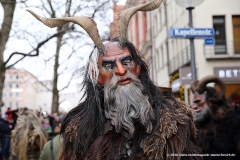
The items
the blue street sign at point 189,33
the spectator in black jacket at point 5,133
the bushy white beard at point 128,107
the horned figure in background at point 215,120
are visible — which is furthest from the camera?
the spectator in black jacket at point 5,133

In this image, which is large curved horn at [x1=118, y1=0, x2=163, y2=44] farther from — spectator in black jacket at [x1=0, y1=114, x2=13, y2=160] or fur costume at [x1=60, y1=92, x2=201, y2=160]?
spectator in black jacket at [x1=0, y1=114, x2=13, y2=160]

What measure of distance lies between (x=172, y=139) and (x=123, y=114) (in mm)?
392

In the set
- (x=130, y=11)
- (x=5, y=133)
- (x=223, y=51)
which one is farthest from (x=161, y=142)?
(x=223, y=51)

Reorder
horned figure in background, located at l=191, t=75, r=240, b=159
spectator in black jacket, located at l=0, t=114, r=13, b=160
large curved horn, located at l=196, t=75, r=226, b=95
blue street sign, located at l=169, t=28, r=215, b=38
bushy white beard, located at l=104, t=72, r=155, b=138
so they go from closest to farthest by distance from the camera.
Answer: bushy white beard, located at l=104, t=72, r=155, b=138
horned figure in background, located at l=191, t=75, r=240, b=159
large curved horn, located at l=196, t=75, r=226, b=95
blue street sign, located at l=169, t=28, r=215, b=38
spectator in black jacket, located at l=0, t=114, r=13, b=160

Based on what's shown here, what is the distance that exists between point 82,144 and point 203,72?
65.7ft

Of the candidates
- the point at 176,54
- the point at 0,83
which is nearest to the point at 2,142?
the point at 0,83

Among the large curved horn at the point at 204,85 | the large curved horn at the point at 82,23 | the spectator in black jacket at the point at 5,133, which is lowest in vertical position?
the spectator in black jacket at the point at 5,133

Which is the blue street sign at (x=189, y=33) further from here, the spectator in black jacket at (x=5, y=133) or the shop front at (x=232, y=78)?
the spectator in black jacket at (x=5, y=133)

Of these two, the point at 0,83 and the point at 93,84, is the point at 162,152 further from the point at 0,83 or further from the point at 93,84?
the point at 0,83

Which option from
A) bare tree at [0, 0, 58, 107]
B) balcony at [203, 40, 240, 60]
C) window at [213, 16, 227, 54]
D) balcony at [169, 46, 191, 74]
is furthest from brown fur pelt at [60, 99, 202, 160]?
balcony at [169, 46, 191, 74]

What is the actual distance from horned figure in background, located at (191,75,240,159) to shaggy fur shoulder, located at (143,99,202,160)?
2.47 meters

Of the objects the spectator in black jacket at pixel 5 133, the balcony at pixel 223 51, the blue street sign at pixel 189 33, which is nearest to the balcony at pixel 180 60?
the balcony at pixel 223 51

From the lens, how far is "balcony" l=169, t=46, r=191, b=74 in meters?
23.9

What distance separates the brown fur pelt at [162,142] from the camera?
2.96 metres
